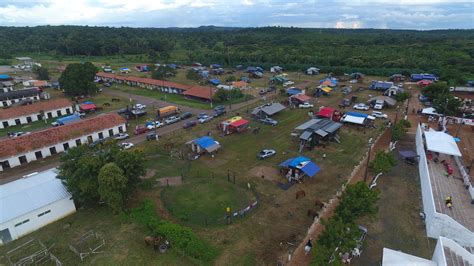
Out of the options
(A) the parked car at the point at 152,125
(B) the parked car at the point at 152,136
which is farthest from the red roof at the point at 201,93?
(B) the parked car at the point at 152,136

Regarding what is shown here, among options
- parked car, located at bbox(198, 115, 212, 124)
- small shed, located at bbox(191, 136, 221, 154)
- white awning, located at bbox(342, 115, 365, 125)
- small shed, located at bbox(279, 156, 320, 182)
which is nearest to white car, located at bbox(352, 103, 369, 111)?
white awning, located at bbox(342, 115, 365, 125)

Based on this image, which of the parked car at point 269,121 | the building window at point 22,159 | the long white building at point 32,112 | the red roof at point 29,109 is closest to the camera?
the building window at point 22,159

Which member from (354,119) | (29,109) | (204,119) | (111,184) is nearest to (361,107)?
(354,119)

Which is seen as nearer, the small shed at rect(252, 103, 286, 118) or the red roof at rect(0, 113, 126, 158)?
the red roof at rect(0, 113, 126, 158)

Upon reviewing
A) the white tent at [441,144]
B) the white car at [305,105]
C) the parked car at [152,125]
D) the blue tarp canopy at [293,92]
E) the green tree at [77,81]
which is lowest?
the parked car at [152,125]

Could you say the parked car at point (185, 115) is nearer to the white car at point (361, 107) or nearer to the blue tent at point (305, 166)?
the blue tent at point (305, 166)

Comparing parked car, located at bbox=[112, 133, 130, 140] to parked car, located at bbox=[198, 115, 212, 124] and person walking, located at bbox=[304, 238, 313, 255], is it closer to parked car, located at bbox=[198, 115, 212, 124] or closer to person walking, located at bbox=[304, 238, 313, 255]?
parked car, located at bbox=[198, 115, 212, 124]

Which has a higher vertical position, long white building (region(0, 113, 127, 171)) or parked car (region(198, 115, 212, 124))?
long white building (region(0, 113, 127, 171))

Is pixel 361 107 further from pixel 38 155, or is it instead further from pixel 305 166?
pixel 38 155
